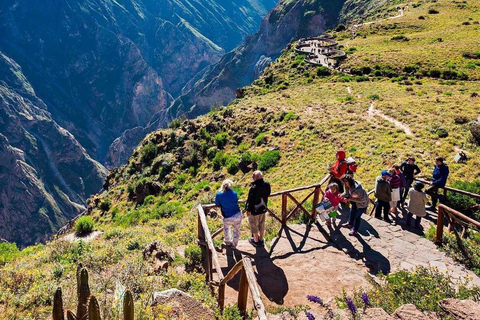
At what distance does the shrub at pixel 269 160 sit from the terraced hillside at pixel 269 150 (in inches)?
3.1

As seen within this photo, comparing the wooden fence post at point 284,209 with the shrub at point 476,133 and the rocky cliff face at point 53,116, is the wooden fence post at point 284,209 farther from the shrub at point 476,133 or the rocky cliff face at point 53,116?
the rocky cliff face at point 53,116

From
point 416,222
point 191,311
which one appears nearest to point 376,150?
point 416,222

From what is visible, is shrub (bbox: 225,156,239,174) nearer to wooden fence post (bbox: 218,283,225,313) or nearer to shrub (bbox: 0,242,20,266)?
shrub (bbox: 0,242,20,266)

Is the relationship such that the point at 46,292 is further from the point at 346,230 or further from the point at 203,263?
the point at 346,230

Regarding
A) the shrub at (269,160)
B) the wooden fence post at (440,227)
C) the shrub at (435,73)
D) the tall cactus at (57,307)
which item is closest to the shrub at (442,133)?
the shrub at (269,160)

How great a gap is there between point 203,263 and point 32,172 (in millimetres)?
140478

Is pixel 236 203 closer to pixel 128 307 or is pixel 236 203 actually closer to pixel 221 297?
pixel 221 297

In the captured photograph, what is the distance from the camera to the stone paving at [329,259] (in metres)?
6.56

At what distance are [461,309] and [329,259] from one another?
10.9ft

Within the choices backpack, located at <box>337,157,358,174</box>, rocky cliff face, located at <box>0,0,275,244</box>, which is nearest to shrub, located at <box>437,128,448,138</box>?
backpack, located at <box>337,157,358,174</box>

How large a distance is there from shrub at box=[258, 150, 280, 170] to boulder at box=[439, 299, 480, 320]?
16.2 m

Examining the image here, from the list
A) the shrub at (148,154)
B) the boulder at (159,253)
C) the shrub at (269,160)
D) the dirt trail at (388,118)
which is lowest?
the dirt trail at (388,118)

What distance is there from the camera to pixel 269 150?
22.8 m

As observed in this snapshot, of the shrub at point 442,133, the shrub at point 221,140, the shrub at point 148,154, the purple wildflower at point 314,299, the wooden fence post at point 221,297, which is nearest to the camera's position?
the wooden fence post at point 221,297
